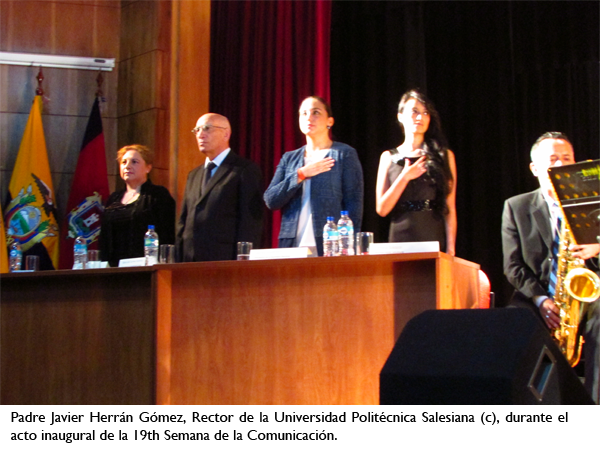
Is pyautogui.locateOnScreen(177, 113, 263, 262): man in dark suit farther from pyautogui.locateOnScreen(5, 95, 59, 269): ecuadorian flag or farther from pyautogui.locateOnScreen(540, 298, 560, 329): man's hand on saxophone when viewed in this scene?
pyautogui.locateOnScreen(5, 95, 59, 269): ecuadorian flag

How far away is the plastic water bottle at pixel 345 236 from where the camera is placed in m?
2.76

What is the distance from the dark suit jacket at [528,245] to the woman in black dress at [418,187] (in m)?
0.27

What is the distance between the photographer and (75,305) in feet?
10.1

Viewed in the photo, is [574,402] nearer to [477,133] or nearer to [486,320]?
[486,320]

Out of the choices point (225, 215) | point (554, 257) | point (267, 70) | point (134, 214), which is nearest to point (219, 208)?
point (225, 215)

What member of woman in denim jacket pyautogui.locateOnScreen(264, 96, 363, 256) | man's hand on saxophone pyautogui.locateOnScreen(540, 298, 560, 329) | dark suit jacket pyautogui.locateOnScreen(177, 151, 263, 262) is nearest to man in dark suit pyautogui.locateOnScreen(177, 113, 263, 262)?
dark suit jacket pyautogui.locateOnScreen(177, 151, 263, 262)

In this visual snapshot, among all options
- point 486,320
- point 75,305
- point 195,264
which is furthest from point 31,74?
point 486,320

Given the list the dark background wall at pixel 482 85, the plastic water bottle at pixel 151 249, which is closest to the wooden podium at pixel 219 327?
the plastic water bottle at pixel 151 249

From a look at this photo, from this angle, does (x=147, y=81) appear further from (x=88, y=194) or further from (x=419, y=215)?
(x=419, y=215)

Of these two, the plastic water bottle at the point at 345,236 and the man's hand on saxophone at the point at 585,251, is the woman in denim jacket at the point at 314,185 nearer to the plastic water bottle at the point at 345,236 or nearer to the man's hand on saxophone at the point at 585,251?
the plastic water bottle at the point at 345,236

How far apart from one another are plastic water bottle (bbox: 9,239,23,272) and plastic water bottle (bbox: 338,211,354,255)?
1.85m

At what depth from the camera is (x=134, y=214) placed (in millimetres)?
3936

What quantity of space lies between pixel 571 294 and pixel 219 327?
1.48 metres

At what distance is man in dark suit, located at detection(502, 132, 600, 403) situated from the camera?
3117 millimetres
